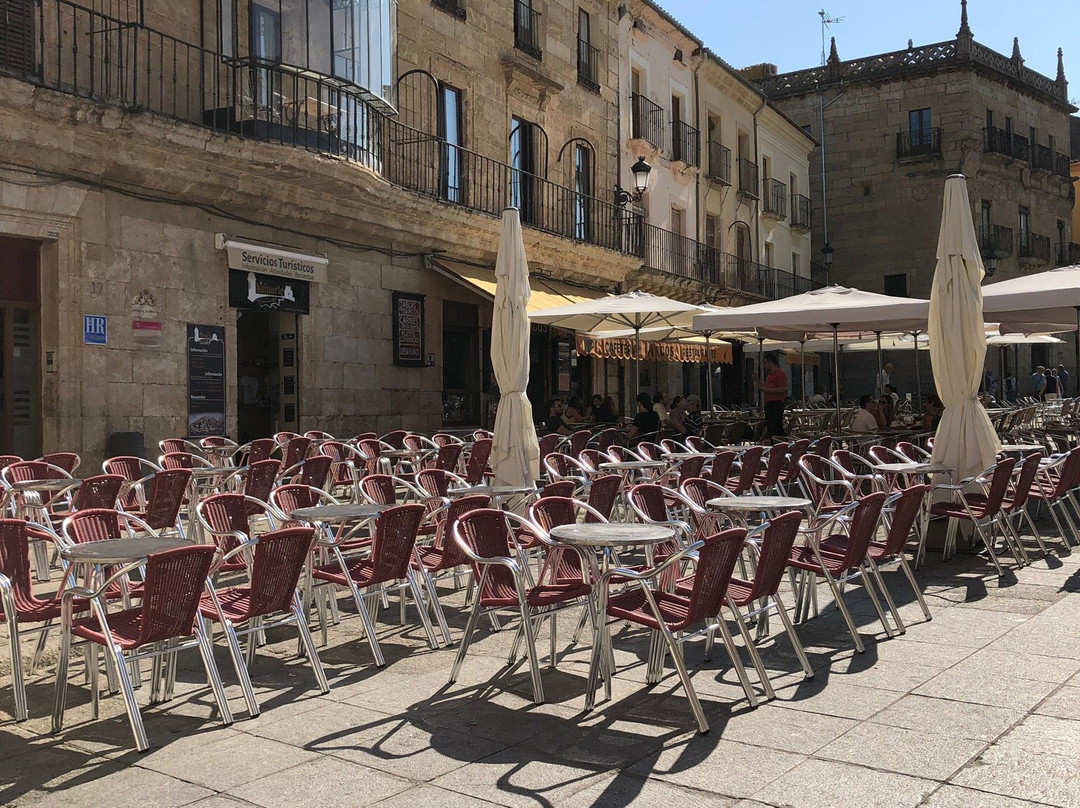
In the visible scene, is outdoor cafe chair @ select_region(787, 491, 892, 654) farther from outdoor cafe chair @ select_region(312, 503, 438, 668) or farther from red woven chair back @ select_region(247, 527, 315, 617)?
red woven chair back @ select_region(247, 527, 315, 617)

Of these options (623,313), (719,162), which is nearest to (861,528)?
(623,313)

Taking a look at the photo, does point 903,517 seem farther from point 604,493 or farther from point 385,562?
point 385,562

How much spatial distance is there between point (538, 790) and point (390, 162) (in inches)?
508

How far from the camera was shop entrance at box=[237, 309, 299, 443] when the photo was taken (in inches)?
562

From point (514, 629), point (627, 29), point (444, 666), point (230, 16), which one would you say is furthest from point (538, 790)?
point (627, 29)

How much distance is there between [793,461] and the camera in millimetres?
10195

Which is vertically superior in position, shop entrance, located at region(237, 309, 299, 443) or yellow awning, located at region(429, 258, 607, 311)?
yellow awning, located at region(429, 258, 607, 311)

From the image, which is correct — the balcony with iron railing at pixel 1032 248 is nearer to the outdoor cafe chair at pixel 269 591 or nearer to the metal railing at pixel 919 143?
the metal railing at pixel 919 143

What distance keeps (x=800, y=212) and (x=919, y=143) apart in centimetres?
477

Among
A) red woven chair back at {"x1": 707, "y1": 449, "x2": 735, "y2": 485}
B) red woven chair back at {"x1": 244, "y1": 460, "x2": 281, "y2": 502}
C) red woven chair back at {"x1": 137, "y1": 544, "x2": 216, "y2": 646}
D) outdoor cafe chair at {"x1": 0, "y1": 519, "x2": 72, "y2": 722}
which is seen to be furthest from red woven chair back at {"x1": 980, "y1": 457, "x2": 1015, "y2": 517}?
outdoor cafe chair at {"x1": 0, "y1": 519, "x2": 72, "y2": 722}

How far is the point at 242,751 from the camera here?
392 cm

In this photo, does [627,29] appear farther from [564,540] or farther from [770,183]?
[564,540]

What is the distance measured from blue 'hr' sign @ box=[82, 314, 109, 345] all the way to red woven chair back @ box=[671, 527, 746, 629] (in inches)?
350

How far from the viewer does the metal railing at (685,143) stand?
25.3 metres
